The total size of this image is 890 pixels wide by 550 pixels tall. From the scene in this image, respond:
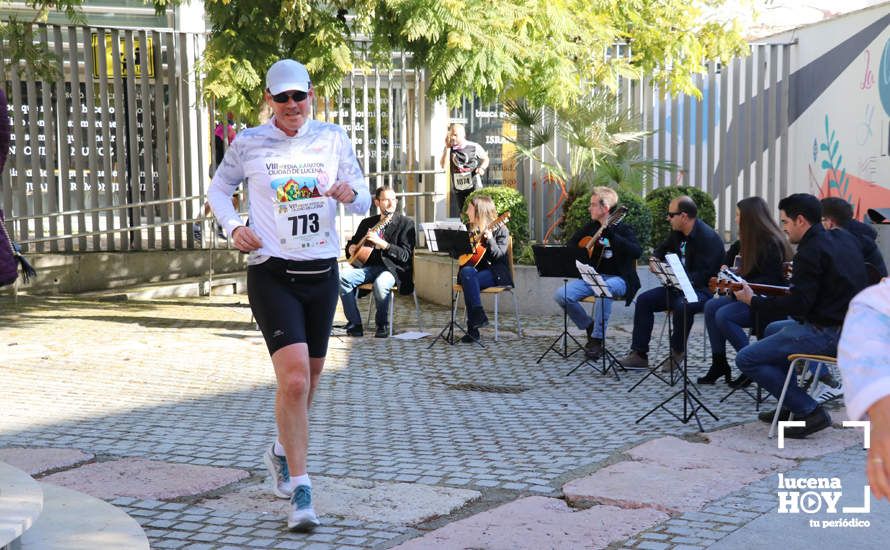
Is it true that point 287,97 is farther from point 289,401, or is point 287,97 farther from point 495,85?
point 495,85

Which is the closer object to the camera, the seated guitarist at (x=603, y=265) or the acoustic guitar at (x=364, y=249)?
the seated guitarist at (x=603, y=265)

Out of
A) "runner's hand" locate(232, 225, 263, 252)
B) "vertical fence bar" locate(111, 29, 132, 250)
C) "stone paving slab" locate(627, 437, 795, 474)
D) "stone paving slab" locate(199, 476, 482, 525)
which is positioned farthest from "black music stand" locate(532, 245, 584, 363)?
"vertical fence bar" locate(111, 29, 132, 250)

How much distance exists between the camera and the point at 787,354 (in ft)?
23.1

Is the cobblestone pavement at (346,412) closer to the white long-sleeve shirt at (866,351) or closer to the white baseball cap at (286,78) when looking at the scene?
the white baseball cap at (286,78)

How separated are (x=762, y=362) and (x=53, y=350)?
6631 millimetres

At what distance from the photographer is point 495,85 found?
11.5 metres

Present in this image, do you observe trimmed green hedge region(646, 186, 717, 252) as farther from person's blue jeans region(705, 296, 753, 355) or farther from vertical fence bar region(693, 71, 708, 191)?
person's blue jeans region(705, 296, 753, 355)

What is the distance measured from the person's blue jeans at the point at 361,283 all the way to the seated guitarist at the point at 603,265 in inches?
78.8

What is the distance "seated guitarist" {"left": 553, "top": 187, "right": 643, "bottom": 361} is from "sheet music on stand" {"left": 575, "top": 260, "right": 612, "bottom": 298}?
0.37m

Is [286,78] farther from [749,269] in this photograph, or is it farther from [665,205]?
[665,205]

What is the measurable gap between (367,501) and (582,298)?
538 cm

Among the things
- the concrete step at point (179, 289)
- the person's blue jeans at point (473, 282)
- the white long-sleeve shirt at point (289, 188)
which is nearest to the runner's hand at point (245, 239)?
the white long-sleeve shirt at point (289, 188)

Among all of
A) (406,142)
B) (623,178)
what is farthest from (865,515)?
(406,142)

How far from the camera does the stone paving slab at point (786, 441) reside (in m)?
6.53
